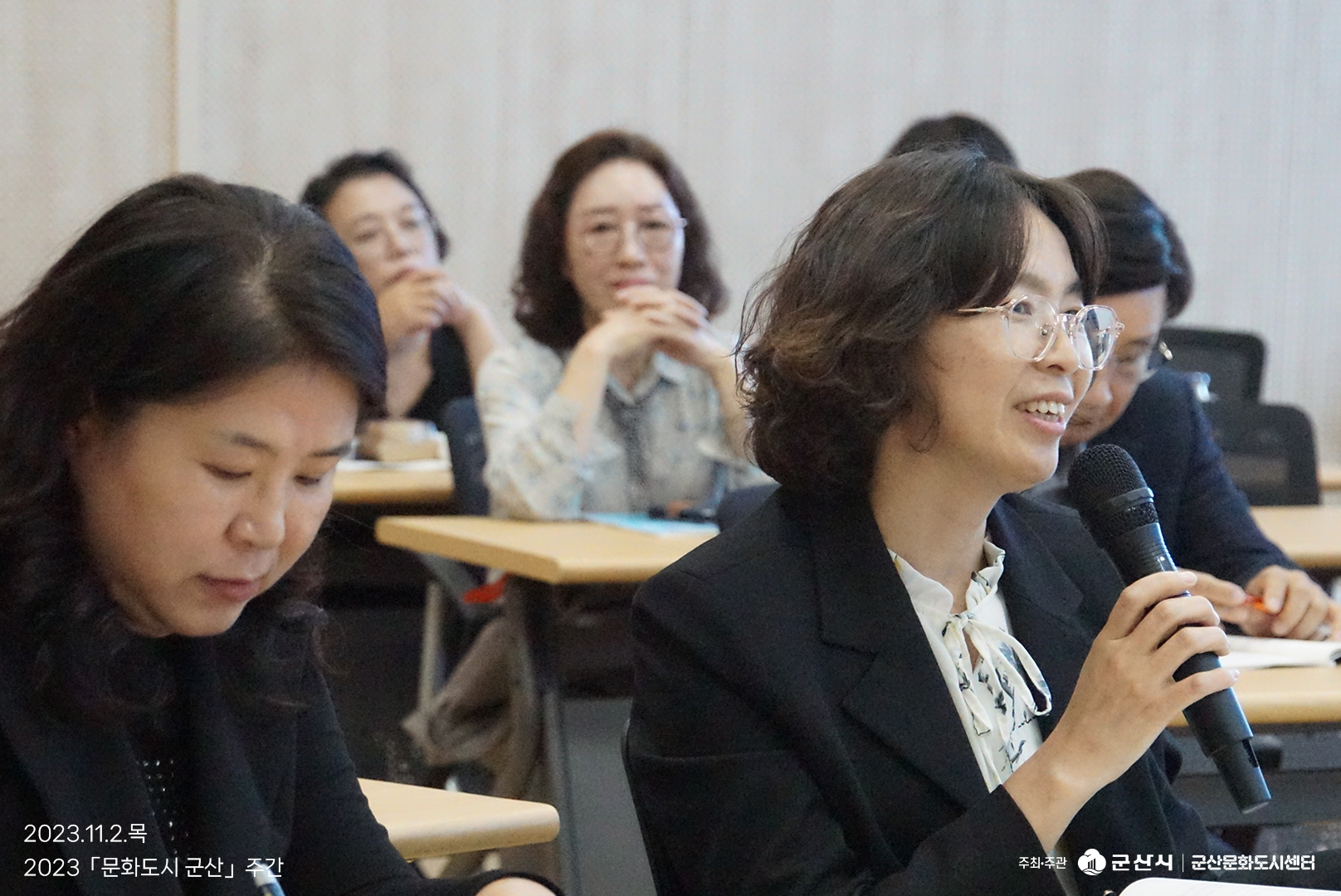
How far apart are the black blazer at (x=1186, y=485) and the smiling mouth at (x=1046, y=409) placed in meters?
1.11

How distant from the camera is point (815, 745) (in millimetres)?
1266

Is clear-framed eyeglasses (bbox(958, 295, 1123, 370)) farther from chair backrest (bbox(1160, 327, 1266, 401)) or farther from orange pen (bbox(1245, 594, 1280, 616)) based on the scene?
chair backrest (bbox(1160, 327, 1266, 401))

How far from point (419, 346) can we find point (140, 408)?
298 cm

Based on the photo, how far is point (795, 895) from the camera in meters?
1.21

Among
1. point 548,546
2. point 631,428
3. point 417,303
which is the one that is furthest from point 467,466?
point 417,303

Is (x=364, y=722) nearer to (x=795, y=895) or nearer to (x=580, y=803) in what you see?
(x=580, y=803)

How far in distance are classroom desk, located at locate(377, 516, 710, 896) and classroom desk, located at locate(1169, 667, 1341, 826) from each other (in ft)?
2.37

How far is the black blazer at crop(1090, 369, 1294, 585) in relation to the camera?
8.05ft

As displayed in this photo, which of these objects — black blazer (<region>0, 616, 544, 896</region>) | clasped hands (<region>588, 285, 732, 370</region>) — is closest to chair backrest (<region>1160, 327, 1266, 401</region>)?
clasped hands (<region>588, 285, 732, 370</region>)

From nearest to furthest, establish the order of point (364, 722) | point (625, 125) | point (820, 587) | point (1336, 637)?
point (820, 587) < point (1336, 637) < point (364, 722) < point (625, 125)

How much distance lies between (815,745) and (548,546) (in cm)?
129

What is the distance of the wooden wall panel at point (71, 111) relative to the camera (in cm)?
488

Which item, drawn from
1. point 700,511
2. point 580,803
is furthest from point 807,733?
point 700,511

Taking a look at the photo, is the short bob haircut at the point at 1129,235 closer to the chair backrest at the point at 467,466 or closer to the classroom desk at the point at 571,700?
the classroom desk at the point at 571,700
